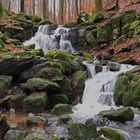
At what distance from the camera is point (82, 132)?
8.29 m

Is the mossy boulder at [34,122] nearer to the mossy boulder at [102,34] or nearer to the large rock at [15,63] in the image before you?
the large rock at [15,63]

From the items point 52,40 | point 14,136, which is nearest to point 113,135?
point 14,136

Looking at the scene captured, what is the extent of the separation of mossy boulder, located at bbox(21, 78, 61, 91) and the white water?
107 centimetres

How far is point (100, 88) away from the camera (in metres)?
14.8

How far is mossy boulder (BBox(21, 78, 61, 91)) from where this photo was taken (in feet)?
41.4

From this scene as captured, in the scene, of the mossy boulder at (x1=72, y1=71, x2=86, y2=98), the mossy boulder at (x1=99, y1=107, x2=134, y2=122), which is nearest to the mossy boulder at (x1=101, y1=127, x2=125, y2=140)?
the mossy boulder at (x1=99, y1=107, x2=134, y2=122)

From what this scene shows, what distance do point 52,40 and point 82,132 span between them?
13782 mm

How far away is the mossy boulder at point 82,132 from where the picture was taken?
827 centimetres

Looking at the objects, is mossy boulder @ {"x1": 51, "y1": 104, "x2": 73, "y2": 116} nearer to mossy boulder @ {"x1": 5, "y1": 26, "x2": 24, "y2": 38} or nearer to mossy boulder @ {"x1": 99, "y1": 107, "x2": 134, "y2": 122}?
mossy boulder @ {"x1": 99, "y1": 107, "x2": 134, "y2": 122}

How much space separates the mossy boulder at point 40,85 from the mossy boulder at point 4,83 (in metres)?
0.67

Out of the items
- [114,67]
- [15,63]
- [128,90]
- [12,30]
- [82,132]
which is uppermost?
[12,30]

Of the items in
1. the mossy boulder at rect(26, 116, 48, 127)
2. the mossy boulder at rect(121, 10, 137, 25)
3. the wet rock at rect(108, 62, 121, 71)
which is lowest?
the mossy boulder at rect(26, 116, 48, 127)

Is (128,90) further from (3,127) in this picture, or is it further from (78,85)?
(3,127)

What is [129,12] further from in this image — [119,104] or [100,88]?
[119,104]
